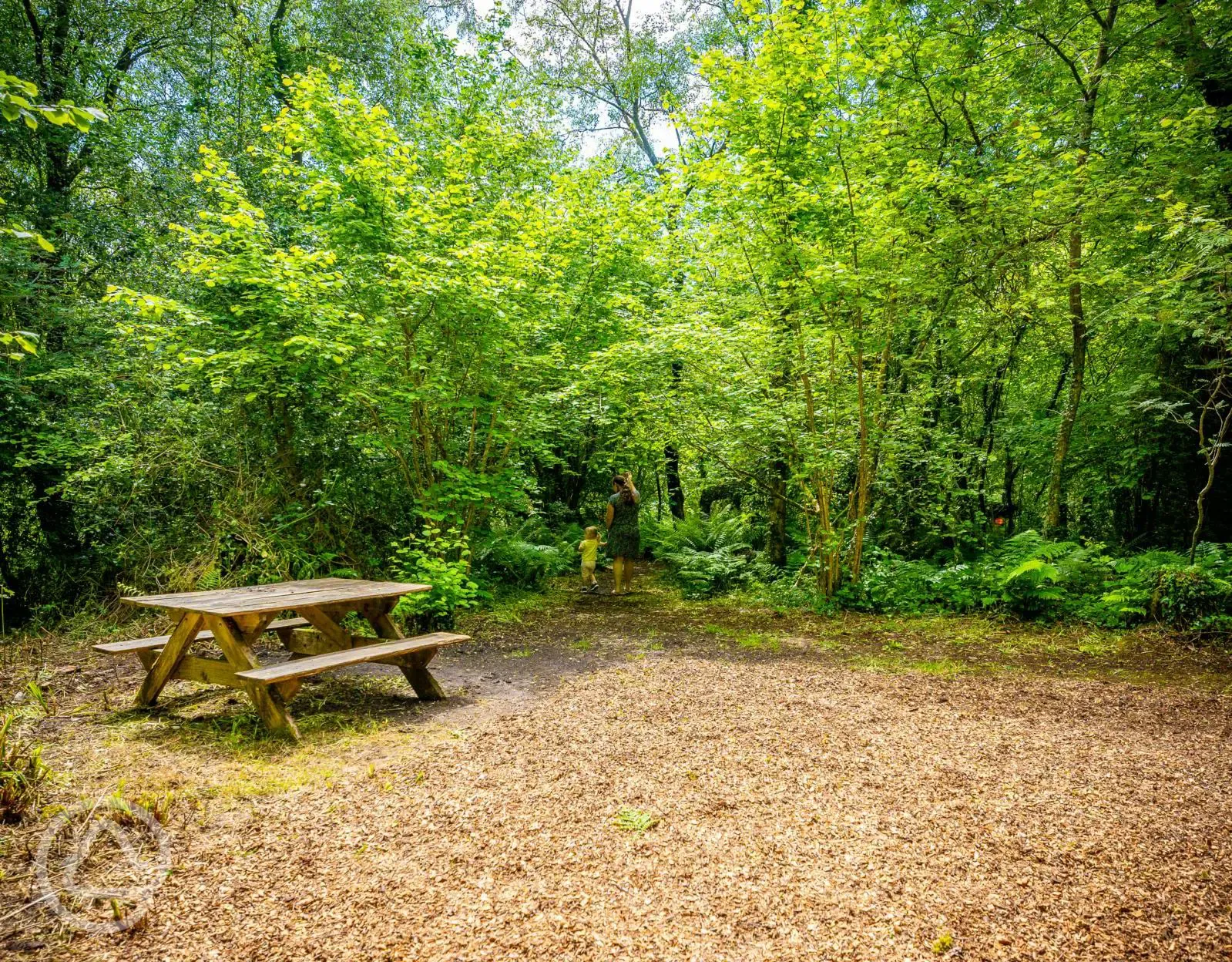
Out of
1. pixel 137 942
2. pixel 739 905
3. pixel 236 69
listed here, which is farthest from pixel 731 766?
pixel 236 69

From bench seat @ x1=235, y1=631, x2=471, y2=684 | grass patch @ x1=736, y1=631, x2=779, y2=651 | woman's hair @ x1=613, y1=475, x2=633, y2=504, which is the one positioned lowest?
grass patch @ x1=736, y1=631, x2=779, y2=651

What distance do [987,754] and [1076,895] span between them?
1502 mm

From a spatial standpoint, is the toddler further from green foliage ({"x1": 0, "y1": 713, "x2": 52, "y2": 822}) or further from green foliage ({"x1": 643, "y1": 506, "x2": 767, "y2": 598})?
green foliage ({"x1": 0, "y1": 713, "x2": 52, "y2": 822})

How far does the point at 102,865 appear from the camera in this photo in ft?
8.65

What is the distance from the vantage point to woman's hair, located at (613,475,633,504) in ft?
33.9

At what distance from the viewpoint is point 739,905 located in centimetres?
245

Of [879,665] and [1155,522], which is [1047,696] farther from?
[1155,522]

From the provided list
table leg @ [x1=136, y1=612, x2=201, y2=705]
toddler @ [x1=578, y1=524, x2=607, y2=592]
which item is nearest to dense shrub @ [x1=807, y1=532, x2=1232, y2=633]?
toddler @ [x1=578, y1=524, x2=607, y2=592]

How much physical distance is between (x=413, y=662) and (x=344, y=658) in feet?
2.41

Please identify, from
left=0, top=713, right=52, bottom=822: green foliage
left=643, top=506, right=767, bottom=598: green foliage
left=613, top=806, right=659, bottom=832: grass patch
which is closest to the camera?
left=0, top=713, right=52, bottom=822: green foliage

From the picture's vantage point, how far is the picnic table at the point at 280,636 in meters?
4.12

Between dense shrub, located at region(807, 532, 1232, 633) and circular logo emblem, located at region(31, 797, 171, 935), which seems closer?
circular logo emblem, located at region(31, 797, 171, 935)

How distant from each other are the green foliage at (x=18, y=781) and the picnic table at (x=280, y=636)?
40.6 inches

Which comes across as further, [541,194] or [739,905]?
[541,194]
